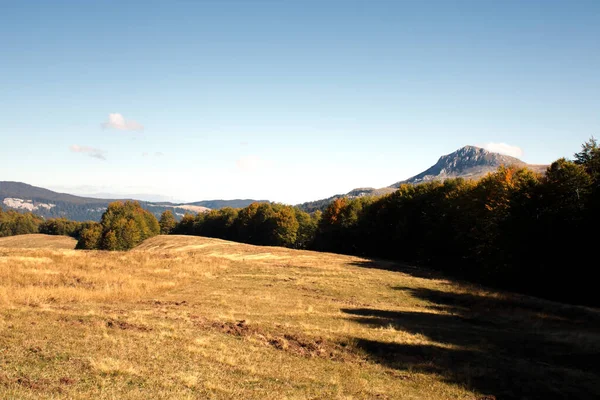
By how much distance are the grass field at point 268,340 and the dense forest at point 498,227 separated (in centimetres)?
991

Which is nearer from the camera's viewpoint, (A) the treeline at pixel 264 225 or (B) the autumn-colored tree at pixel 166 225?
(A) the treeline at pixel 264 225

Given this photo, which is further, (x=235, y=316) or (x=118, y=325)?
(x=235, y=316)

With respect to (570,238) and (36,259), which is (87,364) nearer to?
(36,259)

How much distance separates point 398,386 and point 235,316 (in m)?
12.0

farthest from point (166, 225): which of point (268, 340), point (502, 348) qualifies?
point (502, 348)

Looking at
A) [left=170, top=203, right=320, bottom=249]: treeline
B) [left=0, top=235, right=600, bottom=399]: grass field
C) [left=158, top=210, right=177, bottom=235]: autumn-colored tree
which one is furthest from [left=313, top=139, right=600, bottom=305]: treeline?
[left=158, top=210, right=177, bottom=235]: autumn-colored tree

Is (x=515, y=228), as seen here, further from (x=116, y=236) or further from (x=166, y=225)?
(x=166, y=225)

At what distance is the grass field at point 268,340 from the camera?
12.8 meters

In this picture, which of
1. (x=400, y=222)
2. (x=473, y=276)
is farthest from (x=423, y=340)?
(x=400, y=222)

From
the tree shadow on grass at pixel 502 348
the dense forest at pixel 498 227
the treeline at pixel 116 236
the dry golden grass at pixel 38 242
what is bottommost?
the dry golden grass at pixel 38 242

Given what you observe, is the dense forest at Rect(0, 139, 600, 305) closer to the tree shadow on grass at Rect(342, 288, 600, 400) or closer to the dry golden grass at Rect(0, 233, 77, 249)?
the tree shadow on grass at Rect(342, 288, 600, 400)

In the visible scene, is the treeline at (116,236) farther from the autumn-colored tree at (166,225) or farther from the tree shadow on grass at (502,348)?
the tree shadow on grass at (502,348)

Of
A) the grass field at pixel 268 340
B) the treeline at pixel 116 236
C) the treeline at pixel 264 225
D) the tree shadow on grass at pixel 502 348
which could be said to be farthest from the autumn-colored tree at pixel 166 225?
the tree shadow on grass at pixel 502 348

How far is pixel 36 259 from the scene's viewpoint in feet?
125
